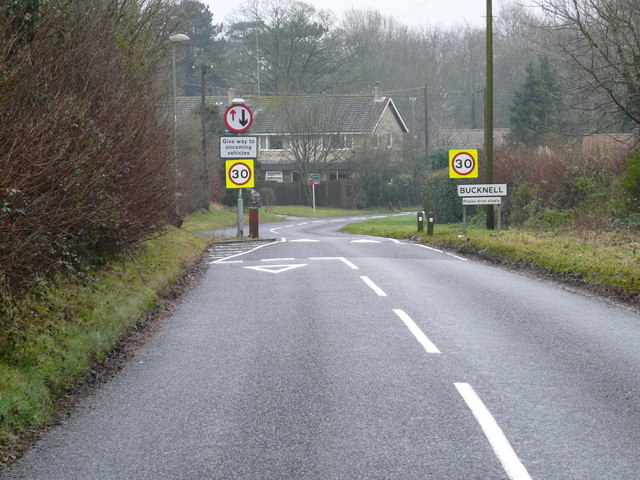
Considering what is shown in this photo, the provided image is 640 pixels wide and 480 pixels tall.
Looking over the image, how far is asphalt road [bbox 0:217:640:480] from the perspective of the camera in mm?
5137

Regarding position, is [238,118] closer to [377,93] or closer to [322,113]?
[322,113]

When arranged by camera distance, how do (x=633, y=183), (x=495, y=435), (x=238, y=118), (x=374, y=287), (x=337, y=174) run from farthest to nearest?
(x=337, y=174)
(x=238, y=118)
(x=633, y=183)
(x=374, y=287)
(x=495, y=435)

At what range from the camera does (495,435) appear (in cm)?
562

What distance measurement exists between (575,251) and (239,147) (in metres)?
11.8

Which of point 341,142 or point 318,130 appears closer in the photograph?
point 318,130

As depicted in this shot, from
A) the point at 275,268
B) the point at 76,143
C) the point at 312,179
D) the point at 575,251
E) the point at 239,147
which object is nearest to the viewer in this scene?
the point at 76,143

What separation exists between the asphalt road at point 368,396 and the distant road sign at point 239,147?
13871 millimetres

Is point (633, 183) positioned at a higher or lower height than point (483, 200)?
higher

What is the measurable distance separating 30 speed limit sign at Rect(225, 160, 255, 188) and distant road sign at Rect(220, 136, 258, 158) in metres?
0.38

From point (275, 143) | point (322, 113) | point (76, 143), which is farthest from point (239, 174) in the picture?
point (275, 143)

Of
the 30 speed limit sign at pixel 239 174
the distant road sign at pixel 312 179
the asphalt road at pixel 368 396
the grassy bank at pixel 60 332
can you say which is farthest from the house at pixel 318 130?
the asphalt road at pixel 368 396

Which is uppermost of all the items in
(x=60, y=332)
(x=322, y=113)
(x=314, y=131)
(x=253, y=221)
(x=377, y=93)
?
(x=377, y=93)

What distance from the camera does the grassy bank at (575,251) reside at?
45.3 feet

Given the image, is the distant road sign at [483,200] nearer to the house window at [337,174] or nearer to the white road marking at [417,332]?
the white road marking at [417,332]
